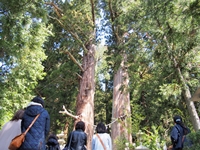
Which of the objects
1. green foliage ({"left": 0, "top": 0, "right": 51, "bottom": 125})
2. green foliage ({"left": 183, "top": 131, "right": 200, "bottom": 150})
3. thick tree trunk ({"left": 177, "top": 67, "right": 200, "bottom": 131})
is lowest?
green foliage ({"left": 183, "top": 131, "right": 200, "bottom": 150})

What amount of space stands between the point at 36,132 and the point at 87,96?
5.39 metres

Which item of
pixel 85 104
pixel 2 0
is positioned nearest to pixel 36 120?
pixel 2 0

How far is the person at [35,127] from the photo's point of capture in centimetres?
247

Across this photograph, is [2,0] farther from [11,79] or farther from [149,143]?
[149,143]

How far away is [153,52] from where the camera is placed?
638cm

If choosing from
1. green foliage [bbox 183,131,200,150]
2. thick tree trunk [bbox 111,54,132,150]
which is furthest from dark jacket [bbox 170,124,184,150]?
thick tree trunk [bbox 111,54,132,150]

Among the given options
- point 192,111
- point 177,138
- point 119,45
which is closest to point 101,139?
point 177,138

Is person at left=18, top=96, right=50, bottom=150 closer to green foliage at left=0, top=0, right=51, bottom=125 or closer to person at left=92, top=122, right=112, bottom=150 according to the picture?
person at left=92, top=122, right=112, bottom=150

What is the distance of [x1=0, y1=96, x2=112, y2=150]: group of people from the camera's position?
99.3 inches

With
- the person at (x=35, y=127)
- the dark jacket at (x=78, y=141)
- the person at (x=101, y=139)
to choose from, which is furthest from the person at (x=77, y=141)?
the person at (x=35, y=127)

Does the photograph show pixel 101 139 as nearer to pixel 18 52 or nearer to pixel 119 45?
pixel 18 52

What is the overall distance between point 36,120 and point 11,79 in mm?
3754

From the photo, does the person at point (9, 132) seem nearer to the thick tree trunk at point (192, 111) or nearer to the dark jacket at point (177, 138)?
the dark jacket at point (177, 138)

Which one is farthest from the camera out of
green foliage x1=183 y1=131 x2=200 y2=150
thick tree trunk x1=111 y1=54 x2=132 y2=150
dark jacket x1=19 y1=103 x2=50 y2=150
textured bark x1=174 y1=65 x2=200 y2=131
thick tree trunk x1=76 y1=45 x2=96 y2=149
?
thick tree trunk x1=111 y1=54 x2=132 y2=150
